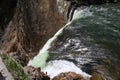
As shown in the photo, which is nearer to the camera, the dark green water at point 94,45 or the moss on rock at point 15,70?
the moss on rock at point 15,70

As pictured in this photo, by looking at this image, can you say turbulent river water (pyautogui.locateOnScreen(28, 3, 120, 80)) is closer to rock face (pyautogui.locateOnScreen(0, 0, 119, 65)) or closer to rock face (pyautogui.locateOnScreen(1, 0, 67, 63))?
rock face (pyautogui.locateOnScreen(0, 0, 119, 65))

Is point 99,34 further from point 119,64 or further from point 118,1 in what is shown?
point 118,1

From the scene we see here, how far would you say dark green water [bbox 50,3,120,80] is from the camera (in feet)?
22.1

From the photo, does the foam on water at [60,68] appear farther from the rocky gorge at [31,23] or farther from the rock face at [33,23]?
the rock face at [33,23]

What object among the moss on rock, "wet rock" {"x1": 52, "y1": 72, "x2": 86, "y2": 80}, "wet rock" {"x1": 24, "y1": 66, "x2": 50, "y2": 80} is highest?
the moss on rock

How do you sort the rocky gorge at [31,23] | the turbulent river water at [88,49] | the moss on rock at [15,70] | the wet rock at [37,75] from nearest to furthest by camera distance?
the moss on rock at [15,70]
the wet rock at [37,75]
the turbulent river water at [88,49]
the rocky gorge at [31,23]

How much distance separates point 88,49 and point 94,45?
248 millimetres

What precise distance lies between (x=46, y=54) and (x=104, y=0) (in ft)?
15.3

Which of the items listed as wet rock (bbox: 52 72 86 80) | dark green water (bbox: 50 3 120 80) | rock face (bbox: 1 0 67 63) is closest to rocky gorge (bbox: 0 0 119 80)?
rock face (bbox: 1 0 67 63)

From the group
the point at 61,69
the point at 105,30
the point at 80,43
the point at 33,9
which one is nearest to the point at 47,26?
the point at 33,9

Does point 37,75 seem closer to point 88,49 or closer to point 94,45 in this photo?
point 88,49

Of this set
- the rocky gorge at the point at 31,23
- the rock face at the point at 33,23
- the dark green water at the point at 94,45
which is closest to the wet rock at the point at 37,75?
the dark green water at the point at 94,45

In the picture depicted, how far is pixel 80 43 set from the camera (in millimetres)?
7891

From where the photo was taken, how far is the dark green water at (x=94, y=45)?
6.75 meters
